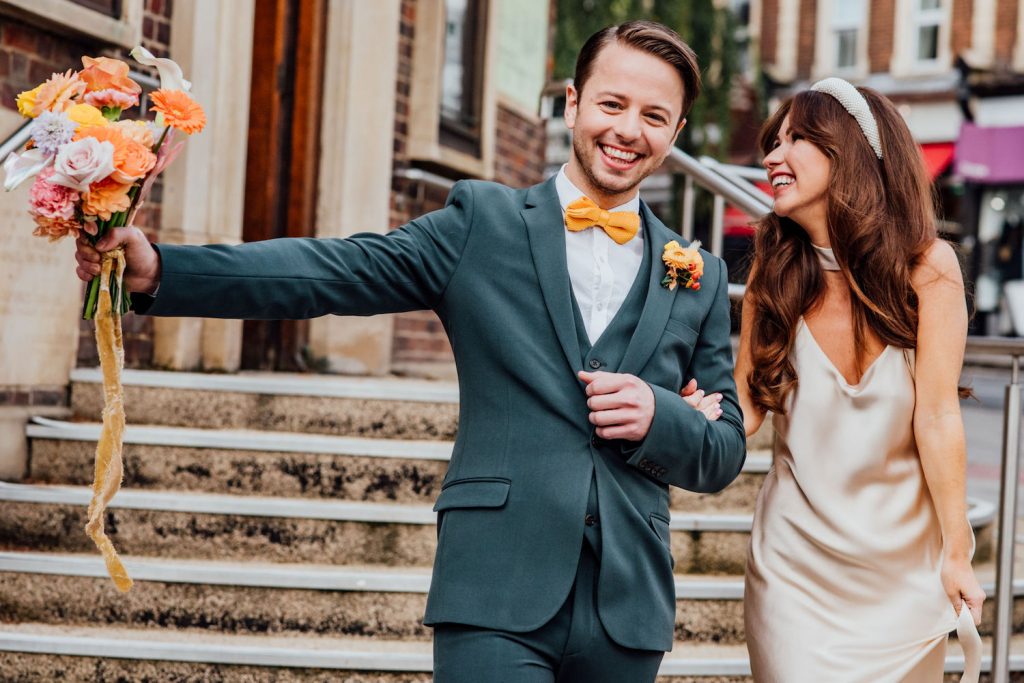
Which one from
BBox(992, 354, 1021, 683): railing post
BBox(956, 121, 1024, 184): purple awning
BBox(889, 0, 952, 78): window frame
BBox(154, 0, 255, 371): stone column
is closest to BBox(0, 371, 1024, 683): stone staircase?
BBox(992, 354, 1021, 683): railing post

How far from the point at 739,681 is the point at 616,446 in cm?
202

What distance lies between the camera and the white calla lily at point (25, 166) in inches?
72.5

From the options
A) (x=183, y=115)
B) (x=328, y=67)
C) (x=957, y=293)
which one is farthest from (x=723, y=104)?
(x=183, y=115)

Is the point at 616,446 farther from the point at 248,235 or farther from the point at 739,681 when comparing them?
the point at 248,235

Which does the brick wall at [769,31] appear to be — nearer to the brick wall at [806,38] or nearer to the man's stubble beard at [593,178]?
the brick wall at [806,38]

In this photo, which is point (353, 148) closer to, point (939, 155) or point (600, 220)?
point (600, 220)

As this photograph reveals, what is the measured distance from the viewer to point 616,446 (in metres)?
2.16

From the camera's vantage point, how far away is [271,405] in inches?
196

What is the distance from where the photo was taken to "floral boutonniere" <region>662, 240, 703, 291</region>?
2277 mm

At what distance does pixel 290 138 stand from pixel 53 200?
4973 mm

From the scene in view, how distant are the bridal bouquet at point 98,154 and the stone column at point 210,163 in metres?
3.59

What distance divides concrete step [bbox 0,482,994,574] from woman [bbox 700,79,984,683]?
5.66 feet

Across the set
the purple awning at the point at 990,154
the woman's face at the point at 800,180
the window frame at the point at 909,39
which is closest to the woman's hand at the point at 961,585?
the woman's face at the point at 800,180

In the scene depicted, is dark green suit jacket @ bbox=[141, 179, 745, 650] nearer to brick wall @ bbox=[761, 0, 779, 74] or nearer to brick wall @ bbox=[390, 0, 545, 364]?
brick wall @ bbox=[390, 0, 545, 364]
